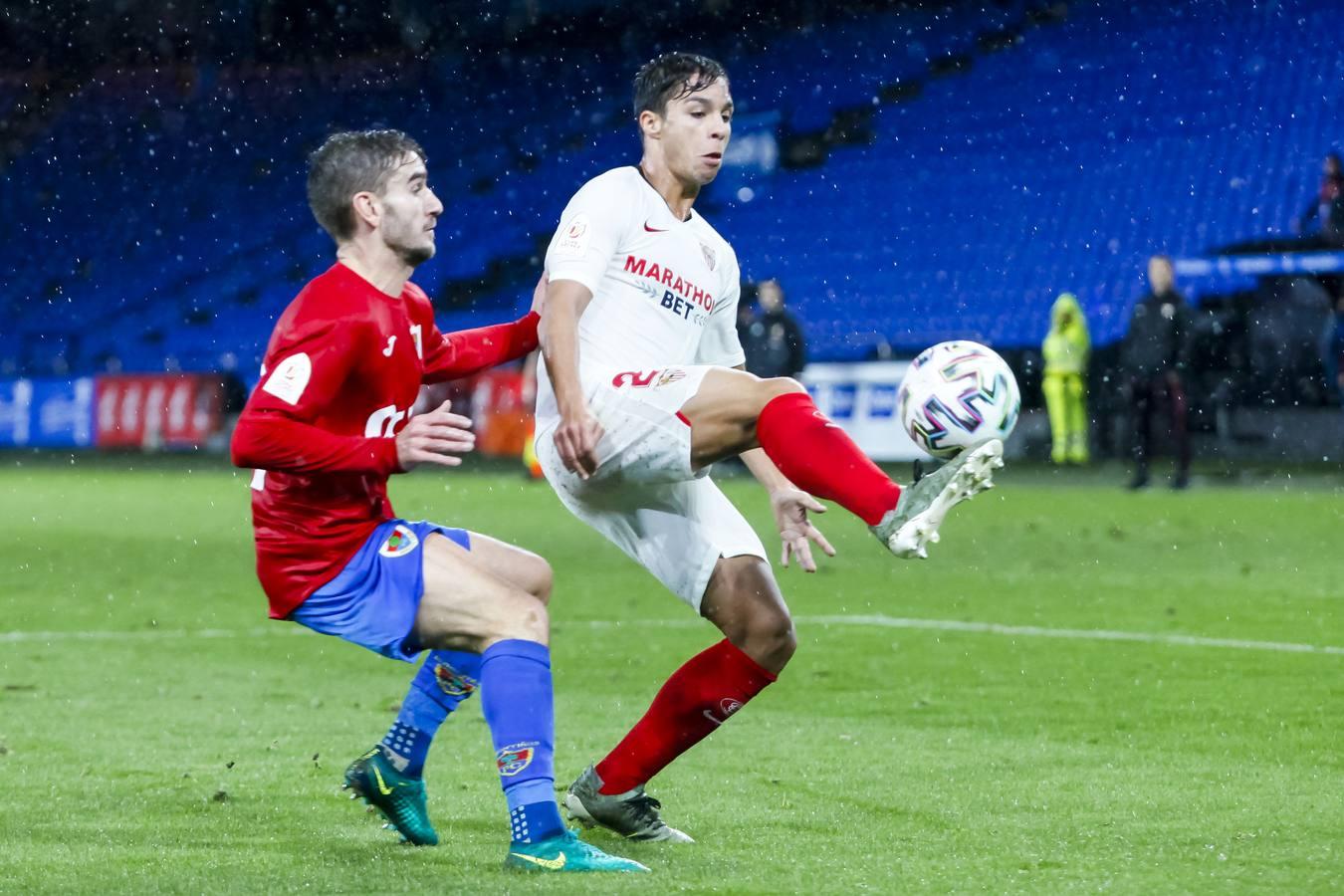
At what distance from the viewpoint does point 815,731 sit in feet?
19.2

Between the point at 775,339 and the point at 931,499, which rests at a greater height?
the point at 775,339

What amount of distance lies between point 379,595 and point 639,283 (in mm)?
1050

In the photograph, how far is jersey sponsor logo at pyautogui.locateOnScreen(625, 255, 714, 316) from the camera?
456 cm

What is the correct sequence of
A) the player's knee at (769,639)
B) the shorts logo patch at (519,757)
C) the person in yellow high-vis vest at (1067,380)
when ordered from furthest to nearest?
the person in yellow high-vis vest at (1067,380) < the player's knee at (769,639) < the shorts logo patch at (519,757)

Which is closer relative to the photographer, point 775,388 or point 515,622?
point 515,622

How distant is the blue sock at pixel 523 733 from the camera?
12.6 feet

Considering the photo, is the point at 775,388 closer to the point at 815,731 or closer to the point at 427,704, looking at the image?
the point at 427,704

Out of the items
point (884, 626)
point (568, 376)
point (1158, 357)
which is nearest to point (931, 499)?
point (568, 376)

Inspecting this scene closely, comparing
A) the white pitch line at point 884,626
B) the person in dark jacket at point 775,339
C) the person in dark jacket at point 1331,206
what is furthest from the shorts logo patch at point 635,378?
the person in dark jacket at point 1331,206

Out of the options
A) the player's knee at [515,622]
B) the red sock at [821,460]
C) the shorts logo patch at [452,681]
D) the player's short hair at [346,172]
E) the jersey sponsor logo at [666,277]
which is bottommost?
the shorts logo patch at [452,681]

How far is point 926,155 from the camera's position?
24000 millimetres

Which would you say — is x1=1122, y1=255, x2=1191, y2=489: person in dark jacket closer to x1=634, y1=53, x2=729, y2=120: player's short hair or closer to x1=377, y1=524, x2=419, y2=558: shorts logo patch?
x1=634, y1=53, x2=729, y2=120: player's short hair

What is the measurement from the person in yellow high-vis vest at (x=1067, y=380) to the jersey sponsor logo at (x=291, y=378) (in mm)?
14604

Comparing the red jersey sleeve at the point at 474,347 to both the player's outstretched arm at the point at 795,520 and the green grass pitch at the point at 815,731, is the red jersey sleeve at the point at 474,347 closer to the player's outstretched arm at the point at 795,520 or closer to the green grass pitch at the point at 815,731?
the player's outstretched arm at the point at 795,520
